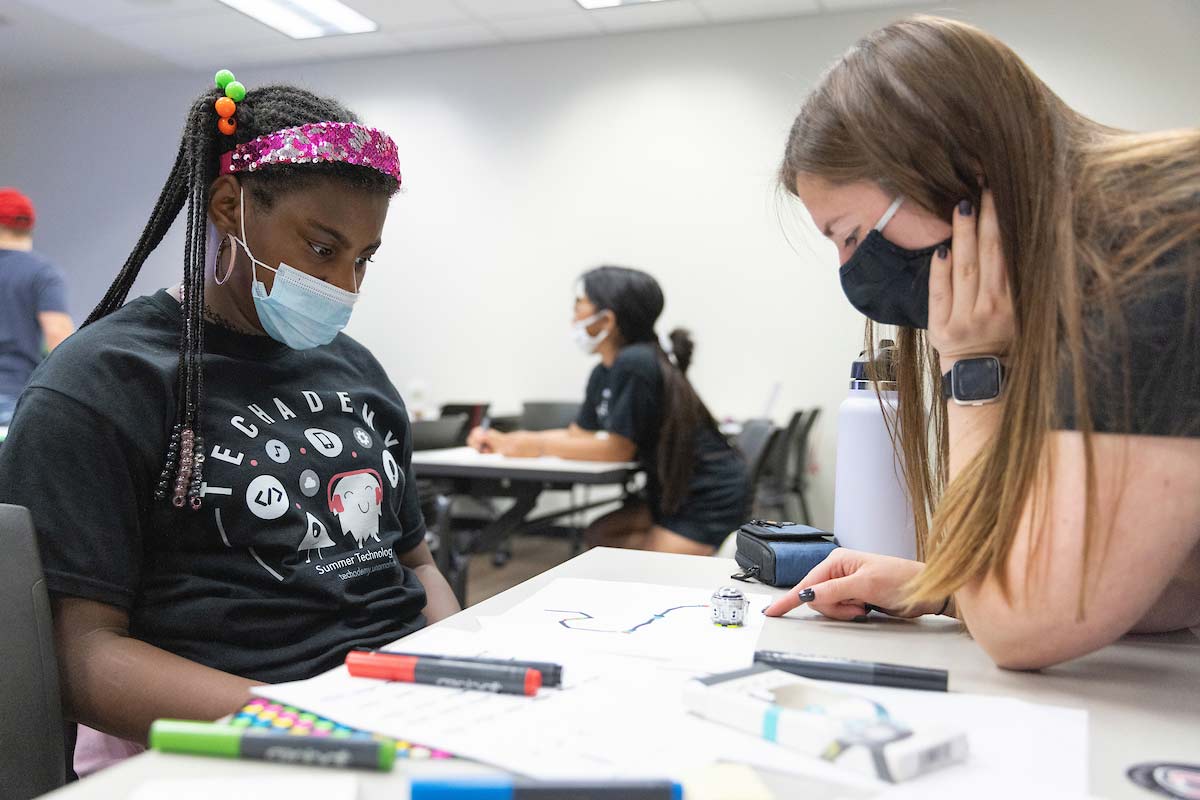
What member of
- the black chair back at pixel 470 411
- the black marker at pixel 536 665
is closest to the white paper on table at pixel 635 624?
the black marker at pixel 536 665

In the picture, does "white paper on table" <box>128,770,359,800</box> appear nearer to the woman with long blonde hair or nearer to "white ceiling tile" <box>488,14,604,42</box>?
the woman with long blonde hair

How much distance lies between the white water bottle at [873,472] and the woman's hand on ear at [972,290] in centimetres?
22

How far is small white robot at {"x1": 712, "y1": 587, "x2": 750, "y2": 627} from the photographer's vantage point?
918 millimetres

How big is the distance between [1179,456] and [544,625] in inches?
22.7

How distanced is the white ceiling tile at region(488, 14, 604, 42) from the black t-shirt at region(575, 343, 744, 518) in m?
3.13

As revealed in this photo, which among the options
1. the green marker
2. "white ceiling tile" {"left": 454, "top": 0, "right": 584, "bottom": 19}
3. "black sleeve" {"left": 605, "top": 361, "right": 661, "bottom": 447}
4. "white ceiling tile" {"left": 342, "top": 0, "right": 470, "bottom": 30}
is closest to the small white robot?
the green marker

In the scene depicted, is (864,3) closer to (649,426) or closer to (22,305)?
(649,426)

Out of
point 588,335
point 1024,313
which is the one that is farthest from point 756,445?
point 1024,313

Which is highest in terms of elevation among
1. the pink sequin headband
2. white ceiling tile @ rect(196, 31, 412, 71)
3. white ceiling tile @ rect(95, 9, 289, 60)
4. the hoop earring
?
white ceiling tile @ rect(196, 31, 412, 71)

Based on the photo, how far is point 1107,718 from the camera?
0.67 metres

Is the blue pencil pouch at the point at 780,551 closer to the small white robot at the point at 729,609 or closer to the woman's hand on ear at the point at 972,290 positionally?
the small white robot at the point at 729,609

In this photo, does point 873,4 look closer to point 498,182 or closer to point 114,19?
point 498,182

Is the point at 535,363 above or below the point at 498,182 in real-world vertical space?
below

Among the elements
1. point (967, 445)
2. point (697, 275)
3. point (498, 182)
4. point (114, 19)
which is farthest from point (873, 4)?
point (967, 445)
